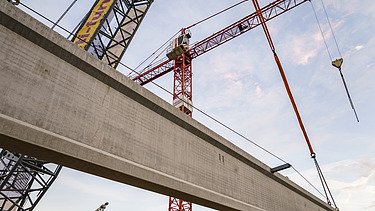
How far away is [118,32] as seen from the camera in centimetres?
1537

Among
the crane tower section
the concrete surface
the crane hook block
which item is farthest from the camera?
the crane hook block

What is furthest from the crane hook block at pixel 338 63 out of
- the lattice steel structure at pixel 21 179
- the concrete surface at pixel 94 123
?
the lattice steel structure at pixel 21 179

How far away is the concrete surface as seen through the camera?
5.09m

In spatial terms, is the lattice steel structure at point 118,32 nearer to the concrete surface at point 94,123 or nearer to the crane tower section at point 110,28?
the crane tower section at point 110,28

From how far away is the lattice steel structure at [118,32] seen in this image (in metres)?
14.3

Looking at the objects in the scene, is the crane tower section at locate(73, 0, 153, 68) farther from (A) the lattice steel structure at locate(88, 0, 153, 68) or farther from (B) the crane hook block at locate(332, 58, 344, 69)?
(B) the crane hook block at locate(332, 58, 344, 69)

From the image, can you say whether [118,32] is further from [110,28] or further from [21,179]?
[21,179]

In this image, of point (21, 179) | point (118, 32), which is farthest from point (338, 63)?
point (21, 179)

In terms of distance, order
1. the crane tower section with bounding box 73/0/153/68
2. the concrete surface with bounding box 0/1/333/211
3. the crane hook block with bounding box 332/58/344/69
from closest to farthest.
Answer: the concrete surface with bounding box 0/1/333/211 < the crane tower section with bounding box 73/0/153/68 < the crane hook block with bounding box 332/58/344/69

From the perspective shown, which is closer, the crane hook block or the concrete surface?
the concrete surface

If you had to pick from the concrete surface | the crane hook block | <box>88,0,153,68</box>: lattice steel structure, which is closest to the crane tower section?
<box>88,0,153,68</box>: lattice steel structure

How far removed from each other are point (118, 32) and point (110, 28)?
70 centimetres

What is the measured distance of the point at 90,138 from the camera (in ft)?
19.3

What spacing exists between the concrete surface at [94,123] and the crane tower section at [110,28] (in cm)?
670
